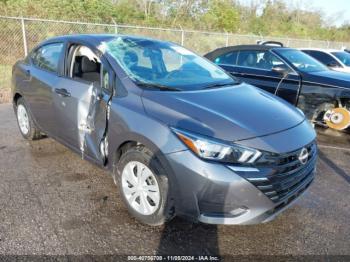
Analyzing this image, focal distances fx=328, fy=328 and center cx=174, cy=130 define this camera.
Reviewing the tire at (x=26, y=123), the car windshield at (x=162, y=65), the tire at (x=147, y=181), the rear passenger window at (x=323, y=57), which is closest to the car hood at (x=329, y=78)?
the car windshield at (x=162, y=65)

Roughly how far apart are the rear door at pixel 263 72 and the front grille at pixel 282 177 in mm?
3220

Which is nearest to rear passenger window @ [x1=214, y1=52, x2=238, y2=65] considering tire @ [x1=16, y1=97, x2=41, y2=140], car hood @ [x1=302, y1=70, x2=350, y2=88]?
car hood @ [x1=302, y1=70, x2=350, y2=88]

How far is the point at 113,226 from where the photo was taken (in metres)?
2.89

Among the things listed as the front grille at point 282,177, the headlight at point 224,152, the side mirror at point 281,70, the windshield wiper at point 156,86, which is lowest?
the front grille at point 282,177

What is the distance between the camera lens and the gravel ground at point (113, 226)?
2.63m

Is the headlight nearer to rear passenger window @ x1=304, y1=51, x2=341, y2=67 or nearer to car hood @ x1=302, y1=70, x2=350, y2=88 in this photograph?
car hood @ x1=302, y1=70, x2=350, y2=88

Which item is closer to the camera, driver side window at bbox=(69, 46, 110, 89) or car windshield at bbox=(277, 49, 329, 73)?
driver side window at bbox=(69, 46, 110, 89)

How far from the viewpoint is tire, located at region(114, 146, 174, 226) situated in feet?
8.65

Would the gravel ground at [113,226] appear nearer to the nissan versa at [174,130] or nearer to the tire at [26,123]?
the nissan versa at [174,130]

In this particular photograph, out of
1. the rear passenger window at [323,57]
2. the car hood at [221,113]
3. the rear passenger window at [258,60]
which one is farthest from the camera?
the rear passenger window at [323,57]

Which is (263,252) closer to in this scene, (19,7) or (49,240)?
(49,240)

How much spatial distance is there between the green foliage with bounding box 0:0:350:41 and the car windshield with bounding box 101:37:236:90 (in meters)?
10.7

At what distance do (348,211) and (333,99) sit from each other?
2712 mm

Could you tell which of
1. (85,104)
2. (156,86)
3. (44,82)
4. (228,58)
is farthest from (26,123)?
(228,58)
